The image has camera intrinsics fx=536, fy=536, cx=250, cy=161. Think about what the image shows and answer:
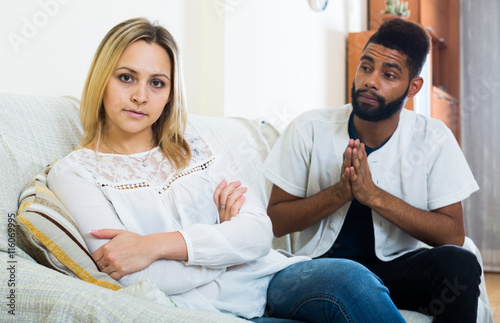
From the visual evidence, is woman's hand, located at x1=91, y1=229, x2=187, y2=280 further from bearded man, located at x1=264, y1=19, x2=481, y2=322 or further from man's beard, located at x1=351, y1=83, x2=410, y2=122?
man's beard, located at x1=351, y1=83, x2=410, y2=122

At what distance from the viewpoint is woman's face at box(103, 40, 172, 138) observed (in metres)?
1.16

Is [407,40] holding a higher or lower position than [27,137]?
higher

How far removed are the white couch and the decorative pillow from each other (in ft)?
0.13

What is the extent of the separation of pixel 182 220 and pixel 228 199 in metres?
0.11

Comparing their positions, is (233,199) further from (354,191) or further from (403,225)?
(403,225)

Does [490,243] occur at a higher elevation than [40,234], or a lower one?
lower

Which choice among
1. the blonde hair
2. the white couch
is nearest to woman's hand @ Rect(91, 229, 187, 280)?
the white couch

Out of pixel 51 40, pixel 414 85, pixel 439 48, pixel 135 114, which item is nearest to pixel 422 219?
pixel 414 85

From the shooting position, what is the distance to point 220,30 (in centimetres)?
242

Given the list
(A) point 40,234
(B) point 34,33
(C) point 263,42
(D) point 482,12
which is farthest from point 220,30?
(D) point 482,12

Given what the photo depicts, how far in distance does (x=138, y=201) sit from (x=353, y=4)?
128 inches

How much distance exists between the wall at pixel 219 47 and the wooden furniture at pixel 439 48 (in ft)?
0.30

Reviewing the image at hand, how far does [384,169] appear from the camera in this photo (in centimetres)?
159

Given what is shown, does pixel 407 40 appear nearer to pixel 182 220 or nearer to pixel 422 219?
pixel 422 219
